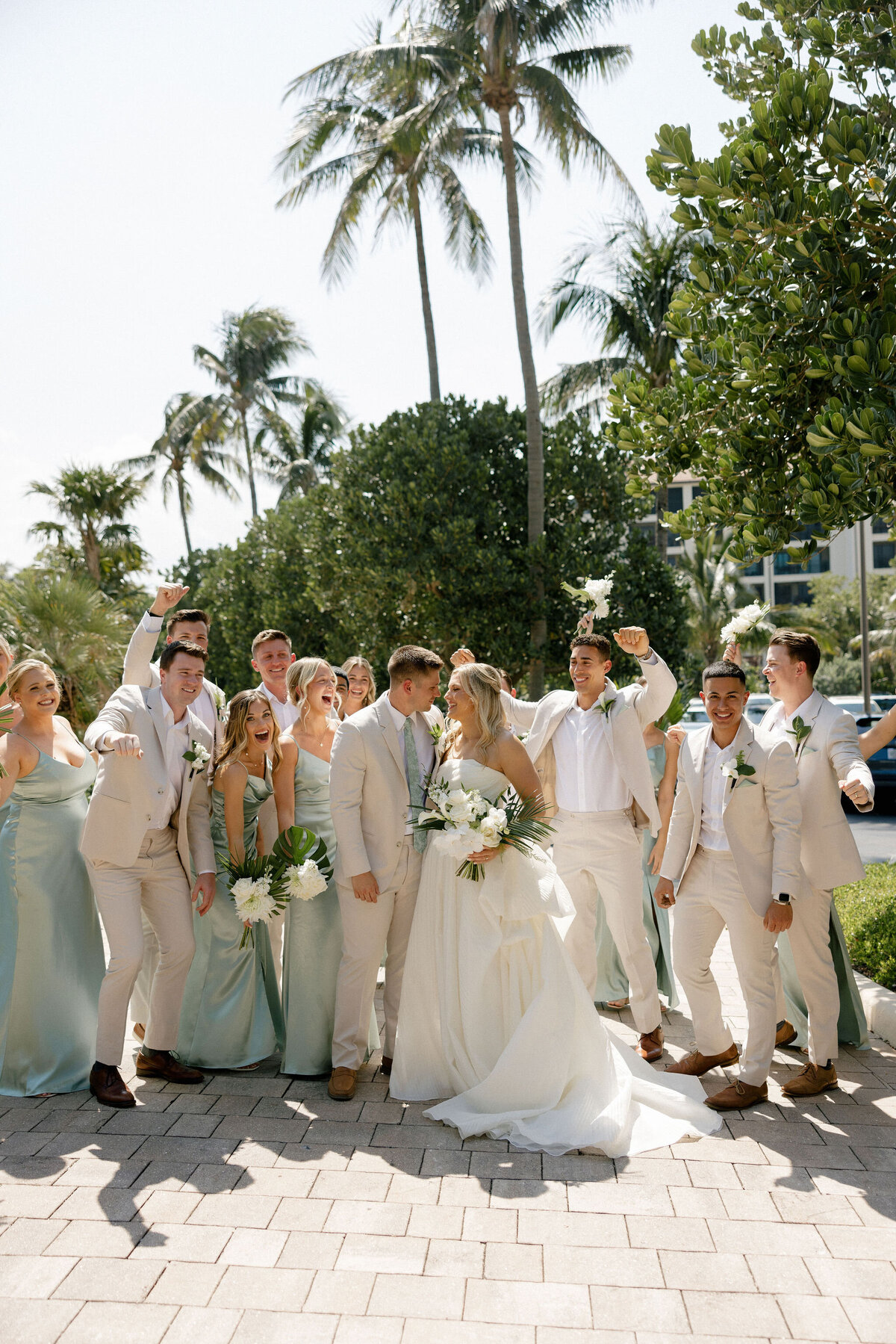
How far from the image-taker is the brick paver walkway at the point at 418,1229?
308 cm

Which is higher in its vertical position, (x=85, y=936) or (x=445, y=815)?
(x=445, y=815)

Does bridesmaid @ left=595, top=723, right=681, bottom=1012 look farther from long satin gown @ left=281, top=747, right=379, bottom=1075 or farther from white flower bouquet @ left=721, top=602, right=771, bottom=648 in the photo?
long satin gown @ left=281, top=747, right=379, bottom=1075

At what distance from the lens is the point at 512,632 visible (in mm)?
16344

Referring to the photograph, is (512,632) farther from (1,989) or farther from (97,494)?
(97,494)

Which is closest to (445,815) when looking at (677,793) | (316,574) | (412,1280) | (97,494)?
(677,793)

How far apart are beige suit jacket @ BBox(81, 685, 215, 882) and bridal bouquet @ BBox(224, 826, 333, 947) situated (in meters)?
0.21

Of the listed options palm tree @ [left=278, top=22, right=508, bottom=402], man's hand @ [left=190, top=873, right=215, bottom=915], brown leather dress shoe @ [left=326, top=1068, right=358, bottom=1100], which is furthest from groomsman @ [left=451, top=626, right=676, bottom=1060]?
palm tree @ [left=278, top=22, right=508, bottom=402]

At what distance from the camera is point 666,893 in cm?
518

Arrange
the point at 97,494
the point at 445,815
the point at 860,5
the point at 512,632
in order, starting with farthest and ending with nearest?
the point at 97,494
the point at 512,632
the point at 860,5
the point at 445,815

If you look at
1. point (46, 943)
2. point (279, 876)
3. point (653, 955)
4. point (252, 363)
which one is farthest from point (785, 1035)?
point (252, 363)

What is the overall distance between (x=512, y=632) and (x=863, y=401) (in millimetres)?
11449

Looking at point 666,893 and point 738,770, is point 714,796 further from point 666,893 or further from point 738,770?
point 666,893

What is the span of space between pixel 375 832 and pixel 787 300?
3560 millimetres

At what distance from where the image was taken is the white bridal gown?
453 centimetres
